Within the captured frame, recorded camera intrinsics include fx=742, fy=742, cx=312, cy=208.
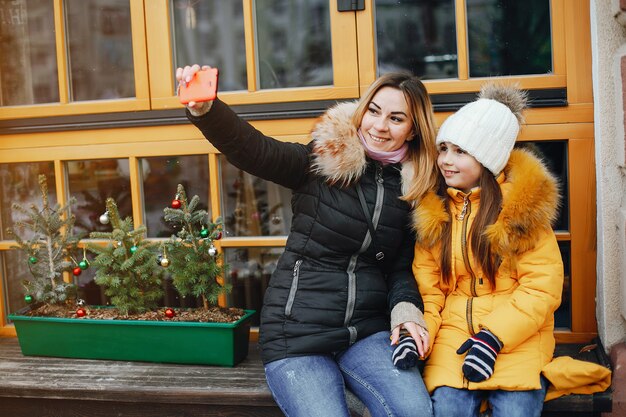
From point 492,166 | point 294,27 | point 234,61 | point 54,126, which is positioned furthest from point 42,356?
point 492,166

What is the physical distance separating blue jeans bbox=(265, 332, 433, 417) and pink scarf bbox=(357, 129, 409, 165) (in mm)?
614

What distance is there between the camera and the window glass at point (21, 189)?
3.34m

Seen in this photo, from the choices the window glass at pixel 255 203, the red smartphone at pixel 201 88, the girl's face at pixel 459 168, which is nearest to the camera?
the red smartphone at pixel 201 88

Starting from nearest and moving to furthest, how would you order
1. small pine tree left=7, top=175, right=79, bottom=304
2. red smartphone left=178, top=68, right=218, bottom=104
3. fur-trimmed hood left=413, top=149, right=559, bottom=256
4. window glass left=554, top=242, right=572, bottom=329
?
red smartphone left=178, top=68, right=218, bottom=104 → fur-trimmed hood left=413, top=149, right=559, bottom=256 → window glass left=554, top=242, right=572, bottom=329 → small pine tree left=7, top=175, right=79, bottom=304

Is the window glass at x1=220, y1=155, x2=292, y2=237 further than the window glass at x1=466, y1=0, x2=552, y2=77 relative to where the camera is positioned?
Yes

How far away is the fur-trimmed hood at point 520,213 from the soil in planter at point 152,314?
2.89ft

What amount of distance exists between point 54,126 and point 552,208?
2108mm

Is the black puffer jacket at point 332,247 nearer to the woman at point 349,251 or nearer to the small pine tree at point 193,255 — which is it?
the woman at point 349,251

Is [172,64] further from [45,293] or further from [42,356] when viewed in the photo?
[42,356]

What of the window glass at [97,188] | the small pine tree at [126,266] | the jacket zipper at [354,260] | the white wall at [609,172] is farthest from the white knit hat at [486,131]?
the window glass at [97,188]

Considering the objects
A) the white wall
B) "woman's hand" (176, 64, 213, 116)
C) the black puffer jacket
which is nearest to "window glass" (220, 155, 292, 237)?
the black puffer jacket

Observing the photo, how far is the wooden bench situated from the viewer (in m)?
2.69

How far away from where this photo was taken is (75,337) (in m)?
3.02

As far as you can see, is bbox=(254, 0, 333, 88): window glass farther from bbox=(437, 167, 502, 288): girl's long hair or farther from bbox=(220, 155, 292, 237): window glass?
bbox=(437, 167, 502, 288): girl's long hair
